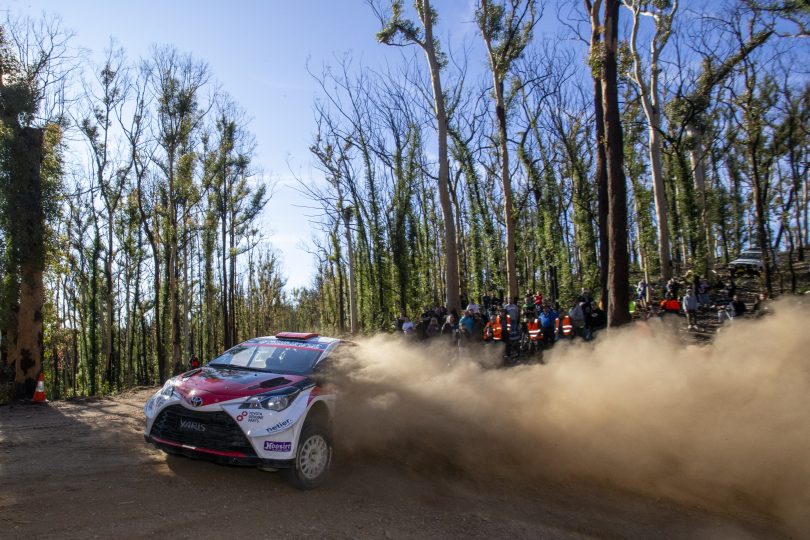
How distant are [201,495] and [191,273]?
123ft

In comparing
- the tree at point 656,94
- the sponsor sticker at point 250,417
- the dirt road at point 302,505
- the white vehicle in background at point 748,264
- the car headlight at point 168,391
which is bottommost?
the dirt road at point 302,505

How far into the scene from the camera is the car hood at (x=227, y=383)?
5695 mm

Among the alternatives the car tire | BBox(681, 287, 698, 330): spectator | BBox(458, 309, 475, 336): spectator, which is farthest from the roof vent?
BBox(681, 287, 698, 330): spectator

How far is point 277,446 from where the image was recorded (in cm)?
550

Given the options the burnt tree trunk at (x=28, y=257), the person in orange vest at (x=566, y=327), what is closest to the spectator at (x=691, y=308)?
the person in orange vest at (x=566, y=327)

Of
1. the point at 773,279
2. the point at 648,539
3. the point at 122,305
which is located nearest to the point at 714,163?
the point at 773,279

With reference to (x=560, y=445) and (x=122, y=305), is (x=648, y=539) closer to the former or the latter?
(x=560, y=445)

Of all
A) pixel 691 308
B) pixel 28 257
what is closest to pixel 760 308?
pixel 691 308

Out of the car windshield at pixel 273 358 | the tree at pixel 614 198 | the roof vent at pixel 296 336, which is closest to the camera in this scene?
the car windshield at pixel 273 358

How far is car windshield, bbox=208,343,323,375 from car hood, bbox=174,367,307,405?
8.7 inches

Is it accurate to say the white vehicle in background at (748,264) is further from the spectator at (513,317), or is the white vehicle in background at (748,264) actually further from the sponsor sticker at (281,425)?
the sponsor sticker at (281,425)

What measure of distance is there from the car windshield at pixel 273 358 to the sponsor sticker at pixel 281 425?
0.87m

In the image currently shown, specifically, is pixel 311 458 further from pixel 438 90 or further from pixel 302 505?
pixel 438 90

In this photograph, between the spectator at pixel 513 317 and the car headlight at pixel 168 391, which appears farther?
the spectator at pixel 513 317
